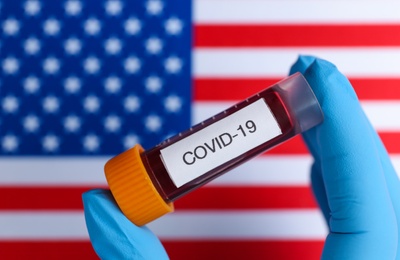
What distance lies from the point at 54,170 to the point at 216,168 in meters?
0.41

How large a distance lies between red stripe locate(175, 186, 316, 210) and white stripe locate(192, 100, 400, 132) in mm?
131

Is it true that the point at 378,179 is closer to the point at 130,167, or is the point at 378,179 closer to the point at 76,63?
the point at 130,167

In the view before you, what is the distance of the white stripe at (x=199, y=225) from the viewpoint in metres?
0.97

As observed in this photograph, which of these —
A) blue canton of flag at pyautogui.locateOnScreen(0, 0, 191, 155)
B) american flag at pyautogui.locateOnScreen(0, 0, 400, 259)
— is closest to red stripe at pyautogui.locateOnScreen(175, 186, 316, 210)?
american flag at pyautogui.locateOnScreen(0, 0, 400, 259)

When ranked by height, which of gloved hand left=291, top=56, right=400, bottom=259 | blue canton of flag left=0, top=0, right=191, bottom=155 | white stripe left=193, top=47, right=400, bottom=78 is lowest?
gloved hand left=291, top=56, right=400, bottom=259

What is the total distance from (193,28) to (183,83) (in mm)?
95

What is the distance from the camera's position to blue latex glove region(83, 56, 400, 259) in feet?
2.20

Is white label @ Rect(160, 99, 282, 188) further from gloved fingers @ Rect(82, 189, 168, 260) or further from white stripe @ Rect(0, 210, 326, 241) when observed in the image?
white stripe @ Rect(0, 210, 326, 241)

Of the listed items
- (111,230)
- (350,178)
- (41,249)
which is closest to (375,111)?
(350,178)

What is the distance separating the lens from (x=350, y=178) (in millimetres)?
685

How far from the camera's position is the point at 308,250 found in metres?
0.98

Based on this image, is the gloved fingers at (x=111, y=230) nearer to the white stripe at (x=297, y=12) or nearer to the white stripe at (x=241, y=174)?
the white stripe at (x=241, y=174)

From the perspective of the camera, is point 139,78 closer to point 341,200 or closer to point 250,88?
point 250,88

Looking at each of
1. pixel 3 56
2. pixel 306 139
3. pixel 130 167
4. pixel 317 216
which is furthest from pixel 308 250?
pixel 3 56
